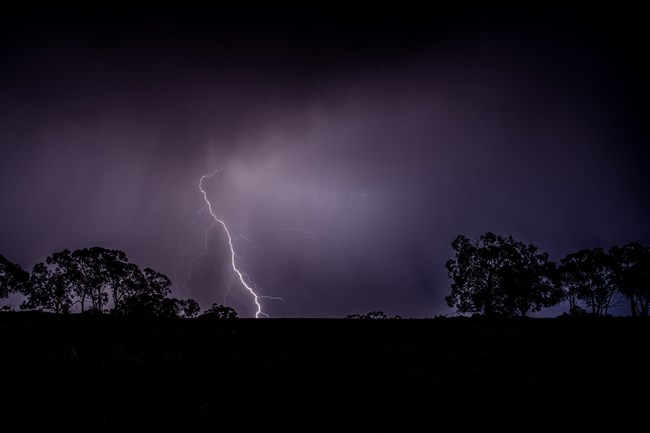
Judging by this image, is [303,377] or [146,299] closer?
[303,377]

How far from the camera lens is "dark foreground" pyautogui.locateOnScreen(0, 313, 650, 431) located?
8555mm

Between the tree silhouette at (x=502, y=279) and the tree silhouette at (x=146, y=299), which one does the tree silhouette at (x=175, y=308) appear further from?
the tree silhouette at (x=502, y=279)

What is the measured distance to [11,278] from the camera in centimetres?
5622

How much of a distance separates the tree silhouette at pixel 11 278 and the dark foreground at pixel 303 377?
1760 inches

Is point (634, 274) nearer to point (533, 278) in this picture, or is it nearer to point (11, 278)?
point (533, 278)

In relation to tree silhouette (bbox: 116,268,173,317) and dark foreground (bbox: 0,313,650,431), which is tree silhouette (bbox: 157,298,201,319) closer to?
tree silhouette (bbox: 116,268,173,317)

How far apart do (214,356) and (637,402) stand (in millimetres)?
12834

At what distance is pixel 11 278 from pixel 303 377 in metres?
62.4

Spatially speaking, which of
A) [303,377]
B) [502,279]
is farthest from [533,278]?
[303,377]

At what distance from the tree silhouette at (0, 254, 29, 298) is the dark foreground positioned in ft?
147

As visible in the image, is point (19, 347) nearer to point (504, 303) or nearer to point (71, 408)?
point (71, 408)

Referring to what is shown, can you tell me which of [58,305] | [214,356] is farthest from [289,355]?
[58,305]

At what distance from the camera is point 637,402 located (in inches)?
370

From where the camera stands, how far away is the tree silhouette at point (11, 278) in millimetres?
55375
